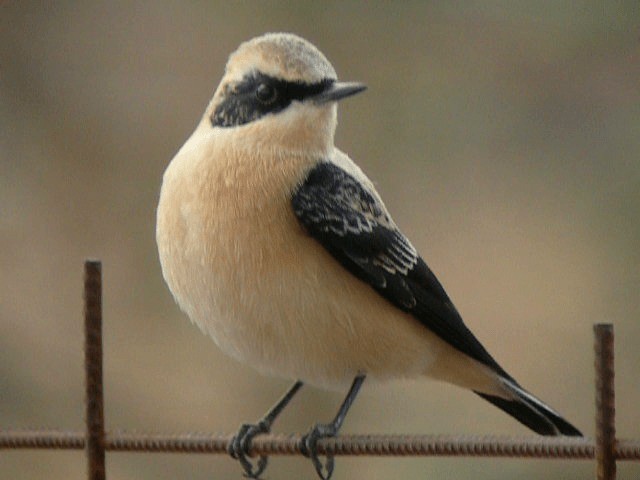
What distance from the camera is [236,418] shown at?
196 centimetres

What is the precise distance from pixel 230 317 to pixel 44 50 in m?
1.09

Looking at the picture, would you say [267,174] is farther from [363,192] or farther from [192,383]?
[192,383]

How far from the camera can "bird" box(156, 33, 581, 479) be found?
3.58 ft

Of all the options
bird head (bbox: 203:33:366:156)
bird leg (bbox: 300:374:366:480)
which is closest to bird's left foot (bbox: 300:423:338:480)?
bird leg (bbox: 300:374:366:480)

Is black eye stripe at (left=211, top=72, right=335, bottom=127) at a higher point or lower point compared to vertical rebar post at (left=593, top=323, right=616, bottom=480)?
higher

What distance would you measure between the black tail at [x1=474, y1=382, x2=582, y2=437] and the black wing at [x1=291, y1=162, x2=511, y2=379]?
40 mm

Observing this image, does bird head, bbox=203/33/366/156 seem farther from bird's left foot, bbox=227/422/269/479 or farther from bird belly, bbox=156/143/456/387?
bird's left foot, bbox=227/422/269/479

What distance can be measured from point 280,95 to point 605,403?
1.48 ft

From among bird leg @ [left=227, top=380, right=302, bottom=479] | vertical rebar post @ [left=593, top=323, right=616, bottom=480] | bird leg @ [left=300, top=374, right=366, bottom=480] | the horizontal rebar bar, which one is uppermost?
vertical rebar post @ [left=593, top=323, right=616, bottom=480]

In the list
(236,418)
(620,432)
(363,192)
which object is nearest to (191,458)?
(236,418)

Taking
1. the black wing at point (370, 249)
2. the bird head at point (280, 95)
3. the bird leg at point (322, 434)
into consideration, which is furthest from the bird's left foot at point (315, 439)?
the bird head at point (280, 95)

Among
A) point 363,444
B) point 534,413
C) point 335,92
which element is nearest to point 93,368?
point 363,444

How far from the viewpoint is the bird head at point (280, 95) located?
1.08 metres

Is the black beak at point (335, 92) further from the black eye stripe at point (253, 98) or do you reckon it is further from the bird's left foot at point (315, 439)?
the bird's left foot at point (315, 439)
